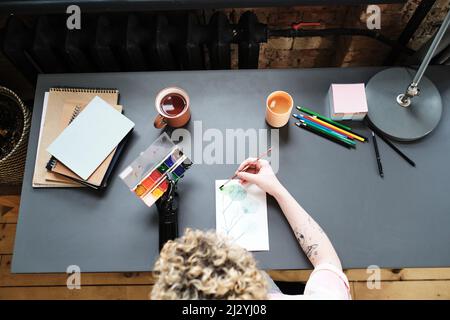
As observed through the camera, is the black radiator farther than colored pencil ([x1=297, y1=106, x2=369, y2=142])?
Yes

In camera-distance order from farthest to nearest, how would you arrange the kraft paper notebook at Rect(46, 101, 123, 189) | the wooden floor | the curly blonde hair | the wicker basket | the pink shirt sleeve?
the wooden floor → the wicker basket → the kraft paper notebook at Rect(46, 101, 123, 189) → the pink shirt sleeve → the curly blonde hair

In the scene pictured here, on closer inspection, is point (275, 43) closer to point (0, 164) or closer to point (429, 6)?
point (429, 6)

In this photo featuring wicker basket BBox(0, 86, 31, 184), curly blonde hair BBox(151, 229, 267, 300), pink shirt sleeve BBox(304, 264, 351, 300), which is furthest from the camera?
wicker basket BBox(0, 86, 31, 184)

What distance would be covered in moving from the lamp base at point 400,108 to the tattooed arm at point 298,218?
341 mm

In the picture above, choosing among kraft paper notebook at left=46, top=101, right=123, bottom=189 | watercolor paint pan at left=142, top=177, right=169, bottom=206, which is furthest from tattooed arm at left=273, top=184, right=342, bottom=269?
kraft paper notebook at left=46, top=101, right=123, bottom=189

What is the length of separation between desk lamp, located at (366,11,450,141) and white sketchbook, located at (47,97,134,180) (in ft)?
2.40

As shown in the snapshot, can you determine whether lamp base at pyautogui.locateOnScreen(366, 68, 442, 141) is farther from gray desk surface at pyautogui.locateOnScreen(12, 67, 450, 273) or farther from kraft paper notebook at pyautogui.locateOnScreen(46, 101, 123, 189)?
kraft paper notebook at pyautogui.locateOnScreen(46, 101, 123, 189)

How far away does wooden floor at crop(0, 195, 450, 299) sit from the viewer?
5.09 feet

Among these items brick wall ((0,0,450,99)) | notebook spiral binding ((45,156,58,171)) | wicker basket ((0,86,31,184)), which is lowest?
notebook spiral binding ((45,156,58,171))

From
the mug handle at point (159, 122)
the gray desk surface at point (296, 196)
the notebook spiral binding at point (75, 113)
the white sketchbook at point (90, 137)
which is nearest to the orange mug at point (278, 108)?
the gray desk surface at point (296, 196)

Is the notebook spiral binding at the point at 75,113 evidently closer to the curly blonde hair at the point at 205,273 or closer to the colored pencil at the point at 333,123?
the curly blonde hair at the point at 205,273

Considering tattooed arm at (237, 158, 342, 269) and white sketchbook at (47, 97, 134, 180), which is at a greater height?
white sketchbook at (47, 97, 134, 180)
